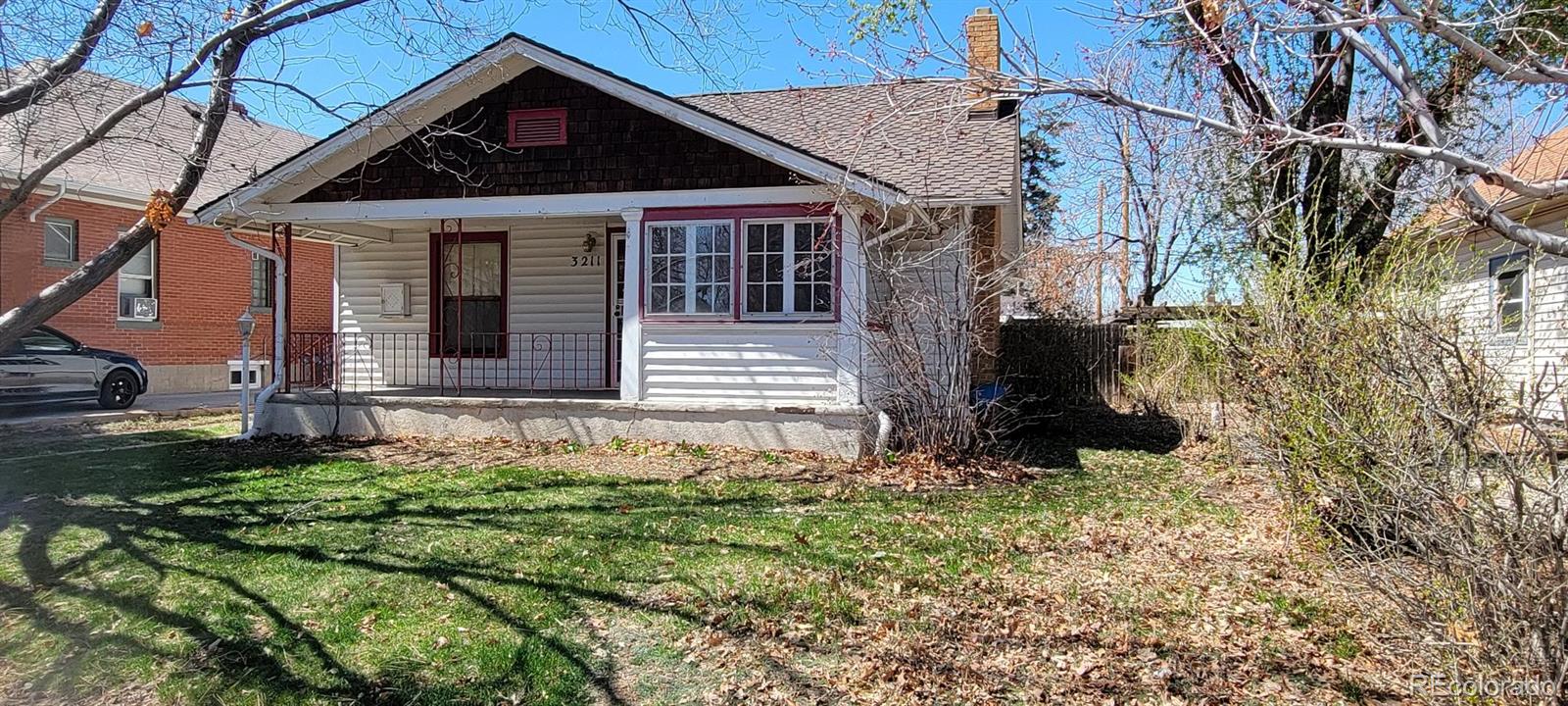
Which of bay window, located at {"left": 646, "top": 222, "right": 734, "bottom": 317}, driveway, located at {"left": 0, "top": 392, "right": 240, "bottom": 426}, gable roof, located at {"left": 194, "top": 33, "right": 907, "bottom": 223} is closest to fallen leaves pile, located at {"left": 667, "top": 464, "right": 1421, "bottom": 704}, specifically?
gable roof, located at {"left": 194, "top": 33, "right": 907, "bottom": 223}

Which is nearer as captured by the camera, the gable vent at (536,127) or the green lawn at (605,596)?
the green lawn at (605,596)

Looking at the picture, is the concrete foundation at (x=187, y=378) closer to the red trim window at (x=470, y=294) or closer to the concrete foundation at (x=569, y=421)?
the red trim window at (x=470, y=294)

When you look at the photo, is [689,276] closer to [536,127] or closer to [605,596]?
[536,127]

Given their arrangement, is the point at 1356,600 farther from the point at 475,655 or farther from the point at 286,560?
the point at 286,560

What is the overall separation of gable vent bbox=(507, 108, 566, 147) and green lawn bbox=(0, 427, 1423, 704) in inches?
169

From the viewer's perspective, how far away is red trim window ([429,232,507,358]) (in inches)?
476

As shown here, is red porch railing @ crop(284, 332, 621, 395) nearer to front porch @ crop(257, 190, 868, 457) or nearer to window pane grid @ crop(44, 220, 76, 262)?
front porch @ crop(257, 190, 868, 457)

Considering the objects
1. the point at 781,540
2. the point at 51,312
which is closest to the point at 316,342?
the point at 51,312

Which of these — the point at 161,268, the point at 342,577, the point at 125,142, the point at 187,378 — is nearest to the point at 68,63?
the point at 125,142

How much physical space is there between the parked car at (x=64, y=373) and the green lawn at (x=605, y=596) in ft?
20.1

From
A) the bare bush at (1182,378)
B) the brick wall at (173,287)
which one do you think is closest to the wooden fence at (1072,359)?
the bare bush at (1182,378)

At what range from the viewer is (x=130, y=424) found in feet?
37.9

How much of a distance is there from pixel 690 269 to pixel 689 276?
77 mm

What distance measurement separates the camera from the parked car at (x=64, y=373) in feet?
39.1
